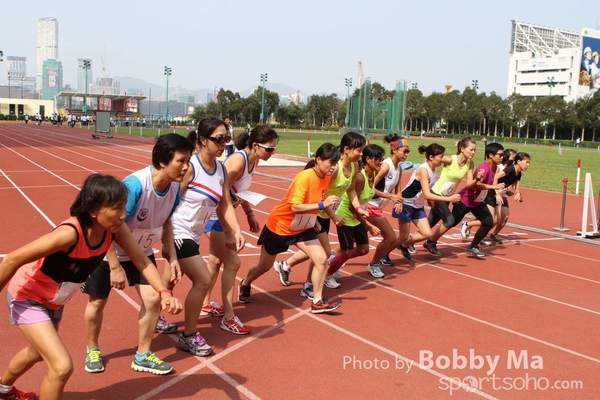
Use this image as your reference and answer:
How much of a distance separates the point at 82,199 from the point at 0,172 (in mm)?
16042

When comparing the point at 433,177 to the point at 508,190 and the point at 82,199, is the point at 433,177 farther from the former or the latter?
the point at 82,199

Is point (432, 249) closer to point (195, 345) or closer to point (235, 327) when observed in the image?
point (235, 327)

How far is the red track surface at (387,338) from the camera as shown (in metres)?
4.04

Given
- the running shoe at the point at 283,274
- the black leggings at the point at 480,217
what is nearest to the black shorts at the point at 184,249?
the running shoe at the point at 283,274

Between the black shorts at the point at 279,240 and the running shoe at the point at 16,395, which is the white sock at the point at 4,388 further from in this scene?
the black shorts at the point at 279,240

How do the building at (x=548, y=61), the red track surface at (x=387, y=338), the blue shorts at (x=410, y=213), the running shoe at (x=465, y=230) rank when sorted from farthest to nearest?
the building at (x=548, y=61) < the running shoe at (x=465, y=230) < the blue shorts at (x=410, y=213) < the red track surface at (x=387, y=338)

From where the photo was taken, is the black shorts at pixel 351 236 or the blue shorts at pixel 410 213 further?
the blue shorts at pixel 410 213

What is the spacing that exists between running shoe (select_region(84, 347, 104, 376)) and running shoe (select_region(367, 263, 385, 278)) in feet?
12.6

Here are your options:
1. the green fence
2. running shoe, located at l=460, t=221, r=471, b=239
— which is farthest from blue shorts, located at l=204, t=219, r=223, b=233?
the green fence

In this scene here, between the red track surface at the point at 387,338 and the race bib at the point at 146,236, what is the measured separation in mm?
920

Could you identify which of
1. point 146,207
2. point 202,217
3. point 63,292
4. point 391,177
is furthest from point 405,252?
point 63,292

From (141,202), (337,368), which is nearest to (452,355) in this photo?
(337,368)

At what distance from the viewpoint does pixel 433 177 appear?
7.86m

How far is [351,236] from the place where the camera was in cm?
658
